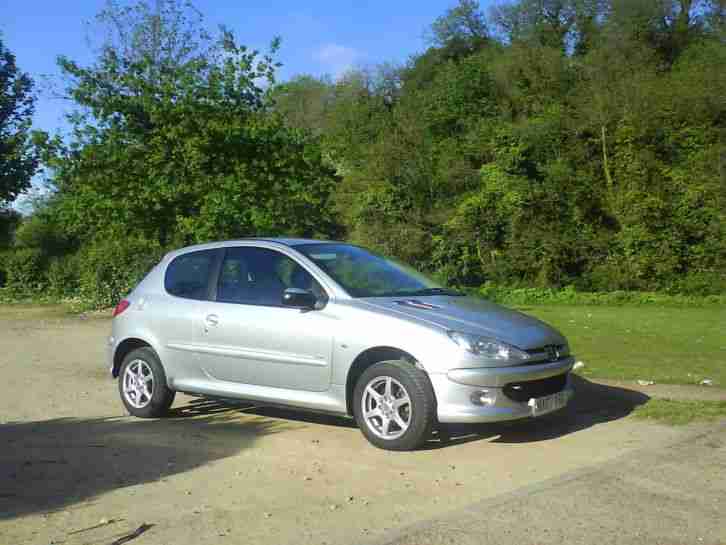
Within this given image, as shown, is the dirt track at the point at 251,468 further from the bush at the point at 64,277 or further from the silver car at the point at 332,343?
the bush at the point at 64,277

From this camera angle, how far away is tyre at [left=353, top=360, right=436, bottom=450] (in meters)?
6.98

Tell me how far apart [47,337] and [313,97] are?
50.7m

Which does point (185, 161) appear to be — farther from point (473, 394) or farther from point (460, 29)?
point (460, 29)

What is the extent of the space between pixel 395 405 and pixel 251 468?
1233 millimetres

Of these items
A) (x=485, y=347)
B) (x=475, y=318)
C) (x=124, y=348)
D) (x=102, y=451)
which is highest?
(x=475, y=318)

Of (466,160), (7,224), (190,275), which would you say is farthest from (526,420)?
(7,224)

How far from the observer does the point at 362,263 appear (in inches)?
336

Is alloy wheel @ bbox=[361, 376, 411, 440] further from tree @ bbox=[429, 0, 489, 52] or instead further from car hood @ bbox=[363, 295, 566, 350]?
tree @ bbox=[429, 0, 489, 52]

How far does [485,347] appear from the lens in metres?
7.05

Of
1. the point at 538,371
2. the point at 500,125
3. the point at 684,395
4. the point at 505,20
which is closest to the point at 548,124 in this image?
the point at 500,125

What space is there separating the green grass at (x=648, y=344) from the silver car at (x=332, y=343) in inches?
148

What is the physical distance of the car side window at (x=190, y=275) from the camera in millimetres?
8672

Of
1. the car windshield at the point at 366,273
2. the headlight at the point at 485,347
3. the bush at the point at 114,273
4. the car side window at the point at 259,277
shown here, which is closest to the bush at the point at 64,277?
the bush at the point at 114,273

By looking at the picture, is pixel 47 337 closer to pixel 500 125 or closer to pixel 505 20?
pixel 500 125
